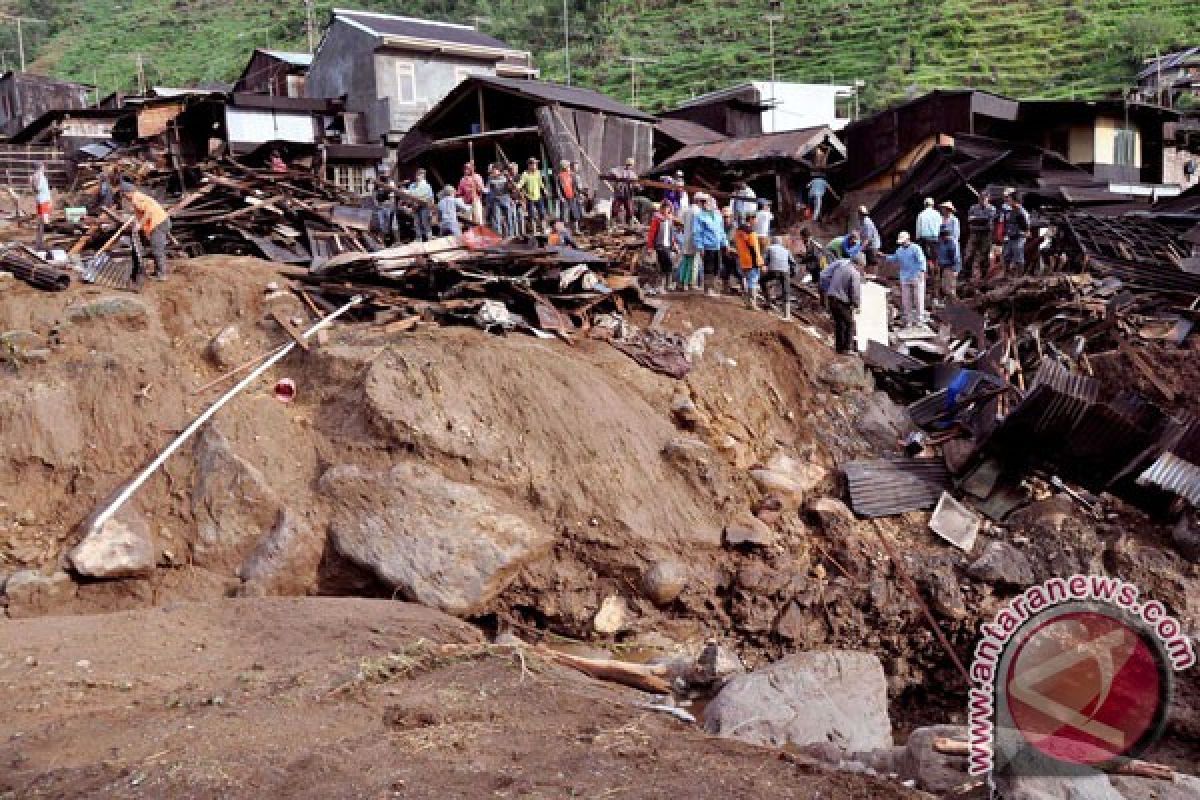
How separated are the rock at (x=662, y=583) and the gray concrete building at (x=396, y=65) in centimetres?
2357

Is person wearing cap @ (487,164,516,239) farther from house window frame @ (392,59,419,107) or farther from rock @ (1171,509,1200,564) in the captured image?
house window frame @ (392,59,419,107)

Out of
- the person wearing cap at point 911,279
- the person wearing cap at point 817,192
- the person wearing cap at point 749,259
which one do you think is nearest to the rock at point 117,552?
the person wearing cap at point 749,259

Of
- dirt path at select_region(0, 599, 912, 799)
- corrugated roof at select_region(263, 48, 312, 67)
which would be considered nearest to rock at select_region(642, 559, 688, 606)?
dirt path at select_region(0, 599, 912, 799)

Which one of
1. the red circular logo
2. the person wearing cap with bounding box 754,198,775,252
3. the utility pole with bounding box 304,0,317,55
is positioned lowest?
the red circular logo

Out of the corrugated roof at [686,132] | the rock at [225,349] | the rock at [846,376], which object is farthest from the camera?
the corrugated roof at [686,132]

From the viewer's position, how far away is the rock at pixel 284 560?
967 centimetres

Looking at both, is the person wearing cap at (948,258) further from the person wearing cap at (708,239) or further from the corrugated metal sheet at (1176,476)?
the corrugated metal sheet at (1176,476)

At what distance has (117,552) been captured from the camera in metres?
9.44

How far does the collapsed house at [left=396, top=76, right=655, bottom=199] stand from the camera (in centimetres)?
2253

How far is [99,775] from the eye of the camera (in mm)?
5434

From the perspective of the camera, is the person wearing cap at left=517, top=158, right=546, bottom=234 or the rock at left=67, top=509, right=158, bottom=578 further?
the person wearing cap at left=517, top=158, right=546, bottom=234

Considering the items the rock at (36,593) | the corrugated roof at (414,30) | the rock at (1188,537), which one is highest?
Answer: the corrugated roof at (414,30)

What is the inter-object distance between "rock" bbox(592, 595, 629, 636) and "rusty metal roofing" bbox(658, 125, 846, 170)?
17577mm

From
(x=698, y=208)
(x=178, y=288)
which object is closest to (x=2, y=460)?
(x=178, y=288)
